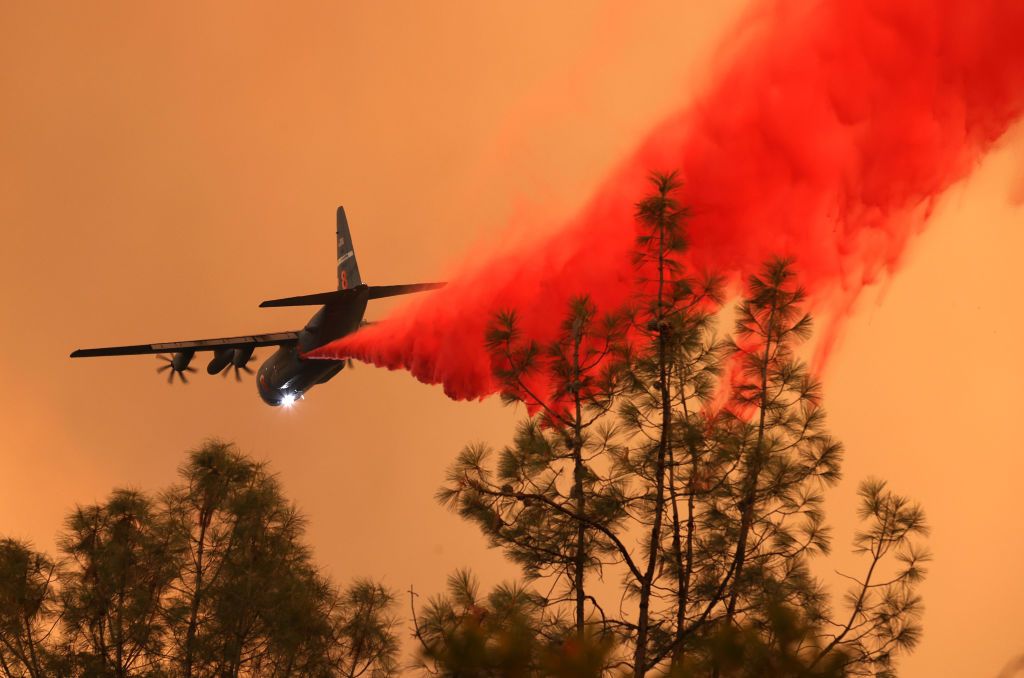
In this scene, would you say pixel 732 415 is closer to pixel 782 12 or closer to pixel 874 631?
pixel 874 631

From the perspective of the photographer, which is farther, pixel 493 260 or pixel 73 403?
pixel 73 403

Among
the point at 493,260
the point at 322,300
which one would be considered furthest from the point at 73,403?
the point at 493,260

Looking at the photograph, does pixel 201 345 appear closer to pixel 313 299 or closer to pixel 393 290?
pixel 393 290

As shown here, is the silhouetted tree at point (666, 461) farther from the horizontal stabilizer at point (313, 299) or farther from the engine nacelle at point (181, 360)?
the engine nacelle at point (181, 360)

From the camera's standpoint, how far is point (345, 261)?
4003 centimetres

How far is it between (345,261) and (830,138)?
80.5 ft

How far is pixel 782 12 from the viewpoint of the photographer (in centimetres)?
1800

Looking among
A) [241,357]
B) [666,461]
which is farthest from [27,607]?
[241,357]

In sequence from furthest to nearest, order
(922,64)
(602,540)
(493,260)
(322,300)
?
(322,300) < (493,260) < (922,64) < (602,540)

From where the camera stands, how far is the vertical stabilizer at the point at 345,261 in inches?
1528

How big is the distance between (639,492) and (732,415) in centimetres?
130

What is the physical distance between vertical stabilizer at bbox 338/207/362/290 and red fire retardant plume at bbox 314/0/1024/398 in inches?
756

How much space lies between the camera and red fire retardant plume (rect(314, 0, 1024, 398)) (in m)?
16.6

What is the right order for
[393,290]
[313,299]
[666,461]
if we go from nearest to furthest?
[666,461], [313,299], [393,290]
